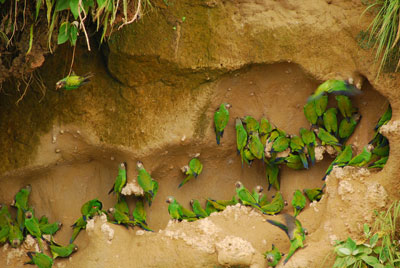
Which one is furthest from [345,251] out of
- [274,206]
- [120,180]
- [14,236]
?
[14,236]

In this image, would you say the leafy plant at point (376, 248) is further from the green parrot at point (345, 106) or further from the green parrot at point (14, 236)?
the green parrot at point (14, 236)

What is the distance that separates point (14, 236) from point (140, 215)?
906 millimetres

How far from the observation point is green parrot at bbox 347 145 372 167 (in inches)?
175

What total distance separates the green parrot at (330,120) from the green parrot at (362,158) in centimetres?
33

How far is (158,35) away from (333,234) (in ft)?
5.81

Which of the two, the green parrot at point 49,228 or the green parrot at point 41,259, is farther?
the green parrot at point 49,228

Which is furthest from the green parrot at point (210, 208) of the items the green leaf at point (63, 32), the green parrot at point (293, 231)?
the green leaf at point (63, 32)

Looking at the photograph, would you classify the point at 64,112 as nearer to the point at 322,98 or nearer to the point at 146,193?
the point at 146,193

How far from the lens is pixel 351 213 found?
4.26 m

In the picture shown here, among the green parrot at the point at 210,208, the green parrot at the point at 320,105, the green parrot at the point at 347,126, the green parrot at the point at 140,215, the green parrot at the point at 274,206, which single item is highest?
the green parrot at the point at 320,105

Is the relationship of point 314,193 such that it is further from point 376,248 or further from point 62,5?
point 62,5

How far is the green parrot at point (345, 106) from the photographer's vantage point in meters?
4.64

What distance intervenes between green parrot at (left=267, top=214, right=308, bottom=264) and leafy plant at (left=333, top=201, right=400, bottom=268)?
271 millimetres

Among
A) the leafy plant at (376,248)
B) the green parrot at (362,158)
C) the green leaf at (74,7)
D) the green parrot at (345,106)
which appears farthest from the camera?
the green parrot at (345,106)
